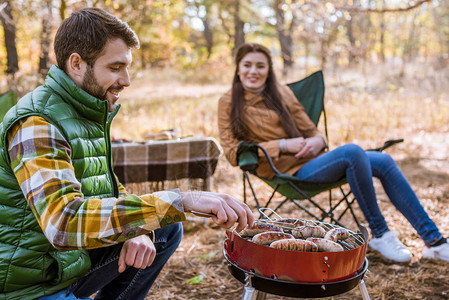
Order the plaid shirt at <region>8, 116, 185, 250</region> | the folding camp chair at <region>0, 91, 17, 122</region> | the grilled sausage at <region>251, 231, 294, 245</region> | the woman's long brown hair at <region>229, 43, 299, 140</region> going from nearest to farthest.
A: the plaid shirt at <region>8, 116, 185, 250</region>, the grilled sausage at <region>251, 231, 294, 245</region>, the folding camp chair at <region>0, 91, 17, 122</region>, the woman's long brown hair at <region>229, 43, 299, 140</region>

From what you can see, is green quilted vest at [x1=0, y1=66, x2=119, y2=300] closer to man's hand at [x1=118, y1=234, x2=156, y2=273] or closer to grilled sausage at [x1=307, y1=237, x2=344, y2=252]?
man's hand at [x1=118, y1=234, x2=156, y2=273]

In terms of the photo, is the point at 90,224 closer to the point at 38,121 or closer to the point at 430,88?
the point at 38,121

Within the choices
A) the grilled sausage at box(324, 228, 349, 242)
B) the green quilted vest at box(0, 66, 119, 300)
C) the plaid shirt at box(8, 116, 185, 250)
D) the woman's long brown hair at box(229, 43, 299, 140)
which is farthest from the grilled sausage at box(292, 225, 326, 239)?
the woman's long brown hair at box(229, 43, 299, 140)

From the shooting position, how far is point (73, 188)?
102cm

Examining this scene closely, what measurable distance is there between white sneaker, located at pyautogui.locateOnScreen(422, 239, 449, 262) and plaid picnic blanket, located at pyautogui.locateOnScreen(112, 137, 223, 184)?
158 centimetres

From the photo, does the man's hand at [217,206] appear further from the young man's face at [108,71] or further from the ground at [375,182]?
the ground at [375,182]

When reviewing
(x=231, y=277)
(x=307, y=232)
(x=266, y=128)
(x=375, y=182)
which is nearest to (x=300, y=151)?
(x=266, y=128)

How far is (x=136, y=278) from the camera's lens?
1546 mm

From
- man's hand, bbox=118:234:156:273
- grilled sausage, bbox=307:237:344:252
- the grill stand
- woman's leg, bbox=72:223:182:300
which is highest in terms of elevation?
grilled sausage, bbox=307:237:344:252

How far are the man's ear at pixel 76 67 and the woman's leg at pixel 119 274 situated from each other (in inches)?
23.5

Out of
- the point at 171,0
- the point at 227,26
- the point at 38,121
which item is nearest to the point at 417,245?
the point at 38,121

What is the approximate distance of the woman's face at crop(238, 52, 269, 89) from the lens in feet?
9.86

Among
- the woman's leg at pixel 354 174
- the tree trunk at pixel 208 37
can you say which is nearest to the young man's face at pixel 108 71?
the woman's leg at pixel 354 174

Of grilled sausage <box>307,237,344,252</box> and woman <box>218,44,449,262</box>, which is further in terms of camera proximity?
woman <box>218,44,449,262</box>
